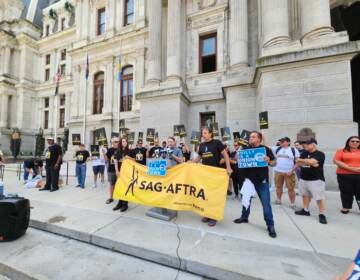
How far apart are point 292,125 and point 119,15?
788 inches

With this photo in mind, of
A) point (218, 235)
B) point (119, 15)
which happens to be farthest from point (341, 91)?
point (119, 15)

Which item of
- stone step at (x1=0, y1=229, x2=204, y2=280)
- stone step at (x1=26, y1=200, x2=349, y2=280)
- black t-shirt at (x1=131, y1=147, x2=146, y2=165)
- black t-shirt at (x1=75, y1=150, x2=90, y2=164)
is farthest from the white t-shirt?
black t-shirt at (x1=75, y1=150, x2=90, y2=164)

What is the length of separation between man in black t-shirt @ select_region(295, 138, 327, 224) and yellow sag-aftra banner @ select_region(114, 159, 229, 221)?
1969 mm

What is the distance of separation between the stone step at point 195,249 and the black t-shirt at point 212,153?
4.64 feet

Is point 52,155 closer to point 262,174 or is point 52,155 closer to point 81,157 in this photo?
point 81,157

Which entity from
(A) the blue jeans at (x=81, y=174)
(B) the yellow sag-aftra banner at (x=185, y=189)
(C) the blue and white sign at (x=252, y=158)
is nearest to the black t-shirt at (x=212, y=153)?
(B) the yellow sag-aftra banner at (x=185, y=189)

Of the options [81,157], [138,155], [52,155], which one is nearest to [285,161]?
[138,155]

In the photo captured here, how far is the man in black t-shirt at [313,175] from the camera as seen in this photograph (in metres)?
4.69

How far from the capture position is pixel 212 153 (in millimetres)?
4742

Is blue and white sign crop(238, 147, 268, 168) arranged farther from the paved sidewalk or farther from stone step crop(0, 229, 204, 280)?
stone step crop(0, 229, 204, 280)

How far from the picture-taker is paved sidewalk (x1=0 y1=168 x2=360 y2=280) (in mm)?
3041

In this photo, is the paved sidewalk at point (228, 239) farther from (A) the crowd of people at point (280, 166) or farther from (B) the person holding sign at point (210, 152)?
(B) the person holding sign at point (210, 152)

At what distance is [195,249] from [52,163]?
673cm

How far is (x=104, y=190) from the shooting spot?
814 cm
